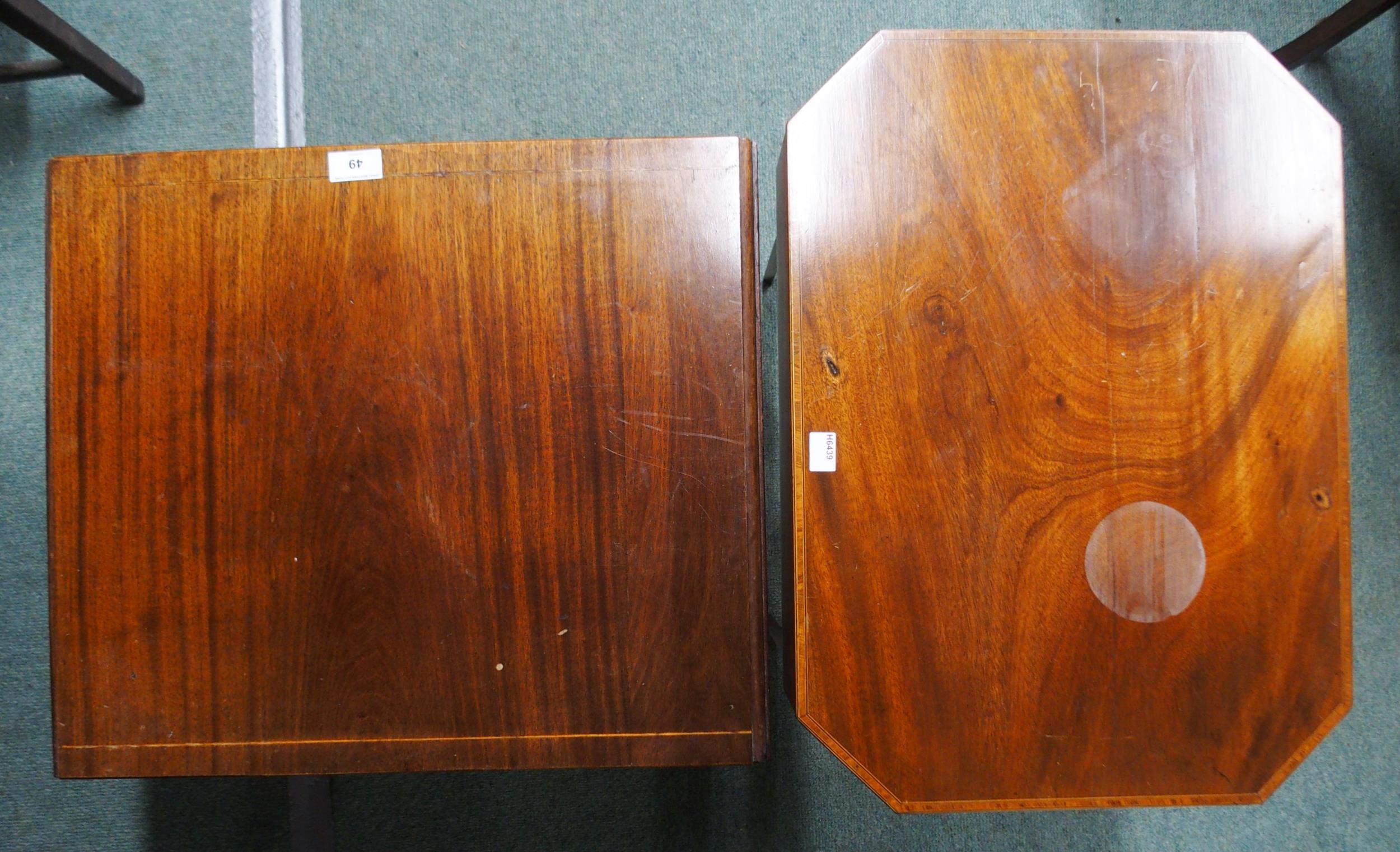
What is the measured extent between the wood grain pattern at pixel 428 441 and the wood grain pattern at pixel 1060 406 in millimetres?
100

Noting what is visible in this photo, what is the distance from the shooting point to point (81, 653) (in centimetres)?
66

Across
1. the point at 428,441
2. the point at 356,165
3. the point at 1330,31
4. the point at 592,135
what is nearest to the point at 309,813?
the point at 428,441

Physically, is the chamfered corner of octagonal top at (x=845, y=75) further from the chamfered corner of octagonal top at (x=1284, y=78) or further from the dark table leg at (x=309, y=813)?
the dark table leg at (x=309, y=813)

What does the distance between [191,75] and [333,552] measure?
3.27ft

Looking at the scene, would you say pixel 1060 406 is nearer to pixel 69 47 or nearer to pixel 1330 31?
pixel 1330 31

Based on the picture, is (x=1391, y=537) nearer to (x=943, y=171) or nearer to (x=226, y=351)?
(x=943, y=171)

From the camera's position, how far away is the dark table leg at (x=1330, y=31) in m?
0.94

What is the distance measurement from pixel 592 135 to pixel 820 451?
29.8 inches

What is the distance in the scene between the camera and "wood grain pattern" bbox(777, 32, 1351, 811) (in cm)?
62

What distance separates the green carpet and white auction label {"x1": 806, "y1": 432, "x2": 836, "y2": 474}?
476 millimetres

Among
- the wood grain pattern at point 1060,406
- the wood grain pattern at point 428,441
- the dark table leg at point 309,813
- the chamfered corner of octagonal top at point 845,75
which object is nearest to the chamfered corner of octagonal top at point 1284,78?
the wood grain pattern at point 1060,406

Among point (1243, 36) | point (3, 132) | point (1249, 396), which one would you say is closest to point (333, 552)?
point (1249, 396)

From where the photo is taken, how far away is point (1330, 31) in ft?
3.25

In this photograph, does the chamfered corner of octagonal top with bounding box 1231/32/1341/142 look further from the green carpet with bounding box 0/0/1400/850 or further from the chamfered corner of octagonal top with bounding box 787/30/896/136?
the green carpet with bounding box 0/0/1400/850
